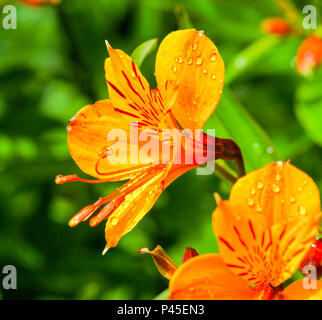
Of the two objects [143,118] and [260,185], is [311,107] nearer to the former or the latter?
[143,118]

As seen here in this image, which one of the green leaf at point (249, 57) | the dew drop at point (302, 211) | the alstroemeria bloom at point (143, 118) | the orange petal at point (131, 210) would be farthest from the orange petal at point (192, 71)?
the green leaf at point (249, 57)

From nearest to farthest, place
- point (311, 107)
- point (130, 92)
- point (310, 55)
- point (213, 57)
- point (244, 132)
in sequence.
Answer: point (213, 57)
point (130, 92)
point (244, 132)
point (310, 55)
point (311, 107)

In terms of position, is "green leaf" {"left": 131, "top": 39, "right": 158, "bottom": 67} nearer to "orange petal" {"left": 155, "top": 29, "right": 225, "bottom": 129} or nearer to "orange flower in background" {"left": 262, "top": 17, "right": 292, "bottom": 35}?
"orange petal" {"left": 155, "top": 29, "right": 225, "bottom": 129}

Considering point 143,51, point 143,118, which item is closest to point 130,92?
point 143,118

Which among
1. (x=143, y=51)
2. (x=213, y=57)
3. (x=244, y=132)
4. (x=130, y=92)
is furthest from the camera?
(x=244, y=132)
